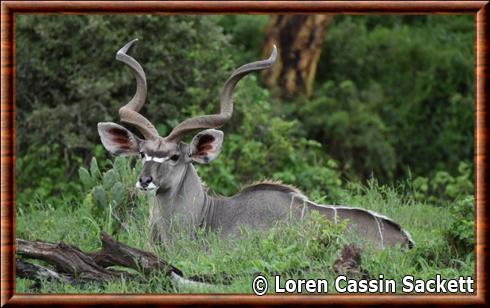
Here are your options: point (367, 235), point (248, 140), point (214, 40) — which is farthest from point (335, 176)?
point (367, 235)

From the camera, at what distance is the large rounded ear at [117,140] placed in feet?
28.5

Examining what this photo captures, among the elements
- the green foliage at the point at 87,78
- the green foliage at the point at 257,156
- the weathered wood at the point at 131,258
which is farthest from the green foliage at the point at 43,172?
the weathered wood at the point at 131,258

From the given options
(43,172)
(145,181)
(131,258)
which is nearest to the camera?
(131,258)

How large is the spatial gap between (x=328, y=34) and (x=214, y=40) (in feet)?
15.5

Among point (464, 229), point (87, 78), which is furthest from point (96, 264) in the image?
point (87, 78)

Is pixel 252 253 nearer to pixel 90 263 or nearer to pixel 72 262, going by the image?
pixel 90 263

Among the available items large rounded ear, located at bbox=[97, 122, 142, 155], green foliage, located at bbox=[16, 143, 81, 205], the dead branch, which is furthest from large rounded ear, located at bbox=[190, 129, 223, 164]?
green foliage, located at bbox=[16, 143, 81, 205]

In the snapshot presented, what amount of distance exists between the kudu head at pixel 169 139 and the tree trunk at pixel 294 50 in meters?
7.35

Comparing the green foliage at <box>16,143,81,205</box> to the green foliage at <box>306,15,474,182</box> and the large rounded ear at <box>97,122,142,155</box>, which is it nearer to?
the large rounded ear at <box>97,122,142,155</box>

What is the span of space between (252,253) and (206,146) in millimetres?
1262

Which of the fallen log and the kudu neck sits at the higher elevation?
the kudu neck

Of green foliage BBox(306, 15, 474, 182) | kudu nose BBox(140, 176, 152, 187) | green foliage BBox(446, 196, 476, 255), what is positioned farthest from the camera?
green foliage BBox(306, 15, 474, 182)

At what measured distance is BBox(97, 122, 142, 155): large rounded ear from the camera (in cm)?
868

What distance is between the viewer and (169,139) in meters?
8.54
